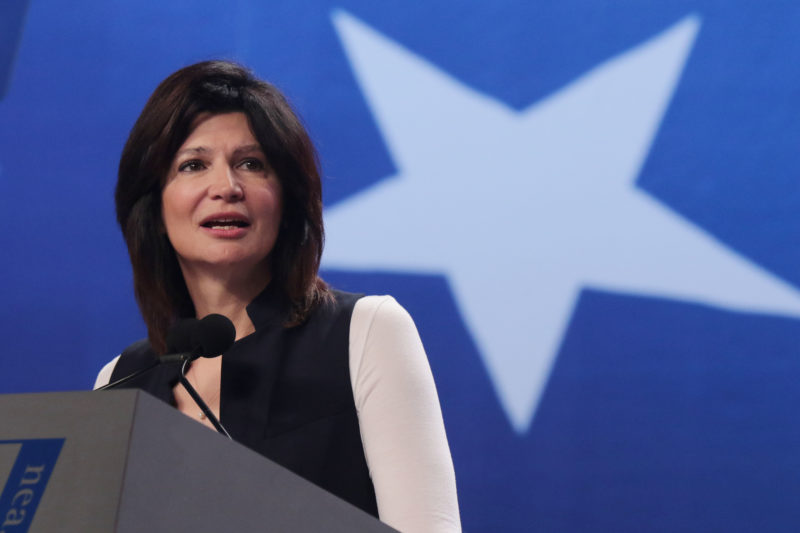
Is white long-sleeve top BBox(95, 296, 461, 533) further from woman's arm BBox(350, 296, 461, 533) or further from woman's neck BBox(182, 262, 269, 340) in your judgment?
woman's neck BBox(182, 262, 269, 340)

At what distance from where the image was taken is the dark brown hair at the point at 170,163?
54.5 inches

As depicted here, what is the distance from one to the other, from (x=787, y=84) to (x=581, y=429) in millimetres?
988

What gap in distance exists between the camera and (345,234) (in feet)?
7.29

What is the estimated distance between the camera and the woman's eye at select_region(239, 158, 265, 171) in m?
1.39

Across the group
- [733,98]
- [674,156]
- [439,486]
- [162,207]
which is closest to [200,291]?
[162,207]

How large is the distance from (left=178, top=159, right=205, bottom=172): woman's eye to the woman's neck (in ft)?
0.53

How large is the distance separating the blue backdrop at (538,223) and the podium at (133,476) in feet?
5.59

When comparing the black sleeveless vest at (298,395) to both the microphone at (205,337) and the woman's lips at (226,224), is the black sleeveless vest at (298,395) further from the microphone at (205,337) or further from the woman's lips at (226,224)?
the microphone at (205,337)

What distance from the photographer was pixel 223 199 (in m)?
1.33

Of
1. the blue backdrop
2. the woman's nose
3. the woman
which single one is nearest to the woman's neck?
the woman

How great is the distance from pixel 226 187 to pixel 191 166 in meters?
0.11

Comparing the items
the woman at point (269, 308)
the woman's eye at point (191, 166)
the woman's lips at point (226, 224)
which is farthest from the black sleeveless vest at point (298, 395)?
the woman's eye at point (191, 166)

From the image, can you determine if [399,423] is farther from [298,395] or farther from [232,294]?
[232,294]

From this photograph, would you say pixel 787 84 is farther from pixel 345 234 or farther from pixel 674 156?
pixel 345 234
